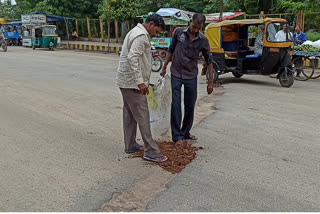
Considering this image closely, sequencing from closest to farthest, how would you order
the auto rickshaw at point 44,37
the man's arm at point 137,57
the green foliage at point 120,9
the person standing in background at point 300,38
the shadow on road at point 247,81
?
1. the man's arm at point 137,57
2. the shadow on road at point 247,81
3. the person standing in background at point 300,38
4. the green foliage at point 120,9
5. the auto rickshaw at point 44,37

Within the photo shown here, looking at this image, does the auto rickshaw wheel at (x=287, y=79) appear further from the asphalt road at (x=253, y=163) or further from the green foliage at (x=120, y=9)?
the green foliage at (x=120, y=9)

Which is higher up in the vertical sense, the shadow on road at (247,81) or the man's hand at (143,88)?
the man's hand at (143,88)

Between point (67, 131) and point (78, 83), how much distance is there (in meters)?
4.63

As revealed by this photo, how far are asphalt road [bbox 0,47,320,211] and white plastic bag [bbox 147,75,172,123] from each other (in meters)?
0.65

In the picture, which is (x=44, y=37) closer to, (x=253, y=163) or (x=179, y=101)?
(x=179, y=101)

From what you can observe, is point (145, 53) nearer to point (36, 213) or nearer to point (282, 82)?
point (36, 213)

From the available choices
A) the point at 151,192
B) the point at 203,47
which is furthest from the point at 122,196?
the point at 203,47

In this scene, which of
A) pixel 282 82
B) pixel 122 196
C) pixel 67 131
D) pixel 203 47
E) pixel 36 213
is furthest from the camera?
pixel 282 82

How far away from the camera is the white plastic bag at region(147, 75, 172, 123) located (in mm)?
4551

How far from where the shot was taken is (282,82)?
30.6ft

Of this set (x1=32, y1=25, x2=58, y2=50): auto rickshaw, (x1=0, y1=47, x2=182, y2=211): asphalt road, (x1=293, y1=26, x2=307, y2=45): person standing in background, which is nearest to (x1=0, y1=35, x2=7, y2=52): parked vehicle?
(x1=32, y1=25, x2=58, y2=50): auto rickshaw

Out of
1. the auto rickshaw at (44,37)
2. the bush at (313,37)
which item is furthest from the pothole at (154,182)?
the auto rickshaw at (44,37)

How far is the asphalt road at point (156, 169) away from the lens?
10.8ft

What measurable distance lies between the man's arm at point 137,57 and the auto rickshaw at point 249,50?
6.25 m
